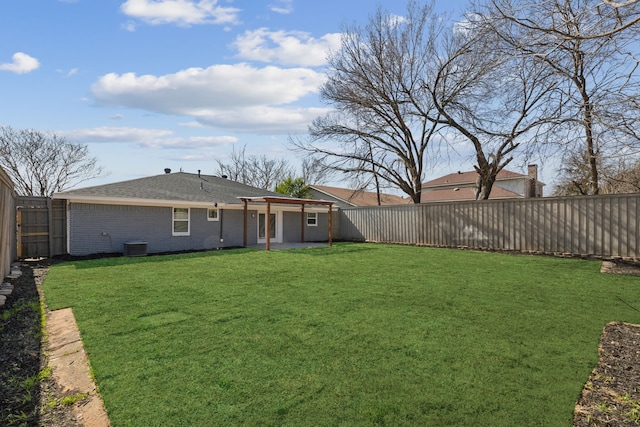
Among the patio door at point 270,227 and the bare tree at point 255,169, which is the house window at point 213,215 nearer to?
the patio door at point 270,227

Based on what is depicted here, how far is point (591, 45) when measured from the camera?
4531 mm

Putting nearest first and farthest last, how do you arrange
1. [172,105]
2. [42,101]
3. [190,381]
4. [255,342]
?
1. [190,381]
2. [255,342]
3. [42,101]
4. [172,105]

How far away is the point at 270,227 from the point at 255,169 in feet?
67.4

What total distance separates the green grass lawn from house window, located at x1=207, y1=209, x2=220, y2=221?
661 centimetres

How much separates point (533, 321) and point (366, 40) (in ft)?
49.7

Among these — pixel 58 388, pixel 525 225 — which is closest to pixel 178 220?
pixel 58 388

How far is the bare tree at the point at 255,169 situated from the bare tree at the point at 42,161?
1307cm

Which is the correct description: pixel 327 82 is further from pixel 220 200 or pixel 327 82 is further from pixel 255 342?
pixel 255 342

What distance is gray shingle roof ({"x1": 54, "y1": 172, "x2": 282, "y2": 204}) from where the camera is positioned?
1093 centimetres

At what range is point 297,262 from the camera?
942cm

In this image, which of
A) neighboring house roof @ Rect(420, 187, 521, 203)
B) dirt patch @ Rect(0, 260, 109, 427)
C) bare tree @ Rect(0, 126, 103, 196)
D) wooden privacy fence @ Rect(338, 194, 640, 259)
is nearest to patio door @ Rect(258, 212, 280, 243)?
wooden privacy fence @ Rect(338, 194, 640, 259)

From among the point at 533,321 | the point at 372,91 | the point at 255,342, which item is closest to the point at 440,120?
the point at 372,91

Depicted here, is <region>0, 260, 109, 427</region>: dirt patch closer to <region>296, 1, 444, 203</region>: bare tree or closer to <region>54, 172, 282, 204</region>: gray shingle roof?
<region>54, 172, 282, 204</region>: gray shingle roof

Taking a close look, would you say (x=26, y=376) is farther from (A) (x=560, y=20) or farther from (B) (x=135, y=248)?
(B) (x=135, y=248)
